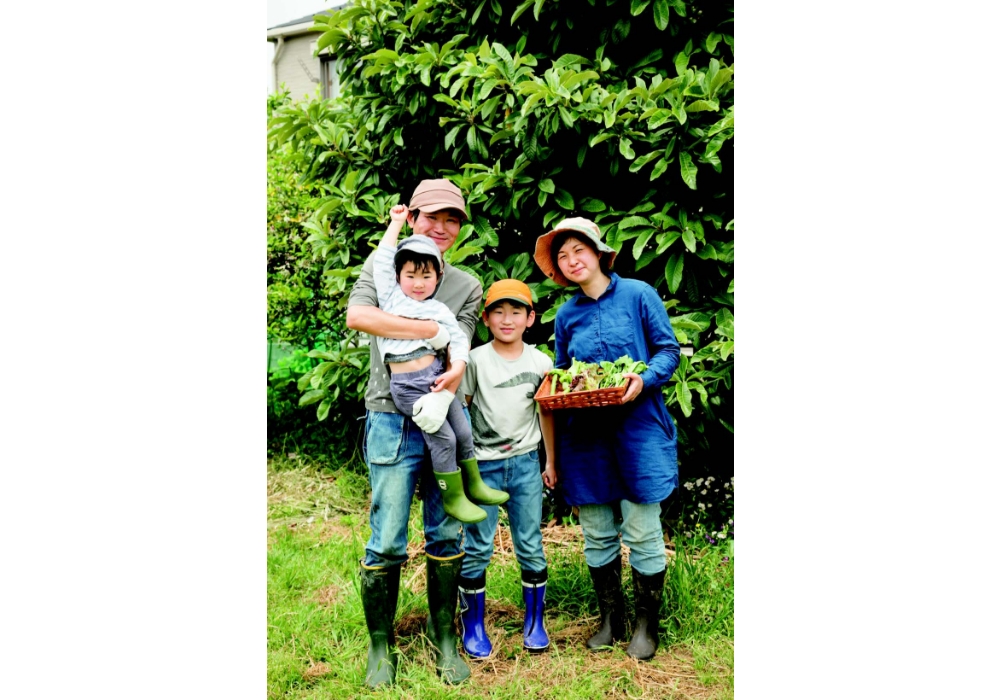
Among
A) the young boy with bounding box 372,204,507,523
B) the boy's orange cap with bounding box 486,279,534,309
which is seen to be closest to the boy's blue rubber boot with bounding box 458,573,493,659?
the young boy with bounding box 372,204,507,523

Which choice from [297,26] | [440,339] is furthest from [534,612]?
[297,26]

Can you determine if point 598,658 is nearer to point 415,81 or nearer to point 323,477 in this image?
point 323,477

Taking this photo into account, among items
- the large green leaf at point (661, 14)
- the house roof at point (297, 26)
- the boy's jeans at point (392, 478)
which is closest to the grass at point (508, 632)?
the boy's jeans at point (392, 478)

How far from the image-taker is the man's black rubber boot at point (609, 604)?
3009 millimetres

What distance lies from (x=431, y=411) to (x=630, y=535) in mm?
894

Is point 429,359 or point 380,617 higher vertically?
point 429,359

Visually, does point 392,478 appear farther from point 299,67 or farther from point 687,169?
point 299,67

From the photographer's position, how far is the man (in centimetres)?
274

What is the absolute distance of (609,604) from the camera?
303 centimetres

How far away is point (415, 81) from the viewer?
3.78m

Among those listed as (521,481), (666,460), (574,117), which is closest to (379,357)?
(521,481)

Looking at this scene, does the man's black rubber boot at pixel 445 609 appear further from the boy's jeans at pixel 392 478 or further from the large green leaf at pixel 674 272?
the large green leaf at pixel 674 272

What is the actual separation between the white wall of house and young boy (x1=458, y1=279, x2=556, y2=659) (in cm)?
203

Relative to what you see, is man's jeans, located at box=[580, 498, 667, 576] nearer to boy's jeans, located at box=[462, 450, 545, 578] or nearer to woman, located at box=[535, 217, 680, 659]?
woman, located at box=[535, 217, 680, 659]
